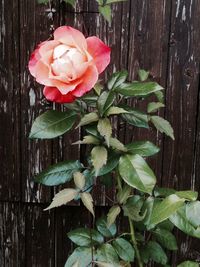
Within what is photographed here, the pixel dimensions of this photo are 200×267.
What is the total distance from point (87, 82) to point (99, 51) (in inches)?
3.3

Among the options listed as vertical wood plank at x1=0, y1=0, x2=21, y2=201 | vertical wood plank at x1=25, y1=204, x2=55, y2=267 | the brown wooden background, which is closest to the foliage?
the brown wooden background

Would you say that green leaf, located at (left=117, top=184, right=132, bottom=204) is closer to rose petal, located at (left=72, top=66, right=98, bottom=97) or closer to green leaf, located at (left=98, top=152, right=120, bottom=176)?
green leaf, located at (left=98, top=152, right=120, bottom=176)

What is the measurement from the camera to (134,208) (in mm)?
1186

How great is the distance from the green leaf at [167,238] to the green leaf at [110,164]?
0.42 metres

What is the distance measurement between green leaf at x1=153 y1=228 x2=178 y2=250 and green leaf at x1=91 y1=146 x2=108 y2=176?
487mm

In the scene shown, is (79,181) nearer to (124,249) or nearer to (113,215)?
(113,215)

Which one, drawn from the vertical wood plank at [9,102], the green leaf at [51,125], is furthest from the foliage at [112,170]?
the vertical wood plank at [9,102]

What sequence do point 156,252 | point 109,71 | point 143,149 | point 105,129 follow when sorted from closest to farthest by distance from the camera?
1. point 105,129
2. point 143,149
3. point 156,252
4. point 109,71

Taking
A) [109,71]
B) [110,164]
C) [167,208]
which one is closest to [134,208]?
[110,164]

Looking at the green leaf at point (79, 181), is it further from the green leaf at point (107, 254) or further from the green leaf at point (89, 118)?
the green leaf at point (107, 254)

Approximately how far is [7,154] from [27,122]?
0.17 m

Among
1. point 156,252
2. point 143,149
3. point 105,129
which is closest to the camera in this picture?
point 105,129

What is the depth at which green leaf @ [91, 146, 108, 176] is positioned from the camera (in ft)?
3.41

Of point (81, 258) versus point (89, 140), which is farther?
point (81, 258)
